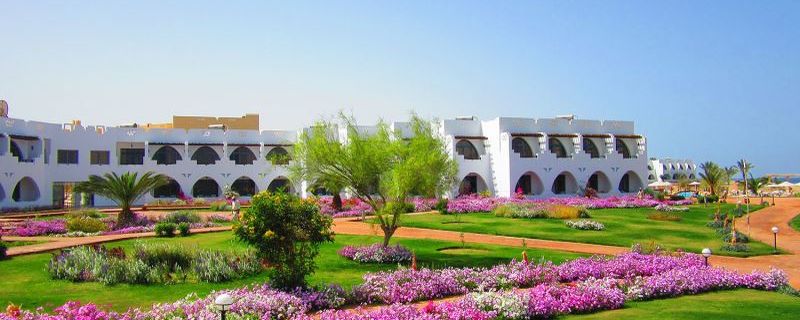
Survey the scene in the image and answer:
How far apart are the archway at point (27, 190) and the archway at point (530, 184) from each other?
31.4 meters

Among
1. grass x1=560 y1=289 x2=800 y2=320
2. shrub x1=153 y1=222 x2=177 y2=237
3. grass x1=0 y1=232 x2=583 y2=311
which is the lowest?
grass x1=560 y1=289 x2=800 y2=320

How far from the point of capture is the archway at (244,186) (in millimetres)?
48156

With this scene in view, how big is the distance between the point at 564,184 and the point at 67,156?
114 feet

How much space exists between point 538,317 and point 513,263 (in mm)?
3709

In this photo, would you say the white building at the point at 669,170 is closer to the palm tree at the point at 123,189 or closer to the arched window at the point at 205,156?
the arched window at the point at 205,156

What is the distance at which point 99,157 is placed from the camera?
43500mm

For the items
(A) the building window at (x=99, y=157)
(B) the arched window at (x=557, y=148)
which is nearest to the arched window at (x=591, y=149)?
(B) the arched window at (x=557, y=148)

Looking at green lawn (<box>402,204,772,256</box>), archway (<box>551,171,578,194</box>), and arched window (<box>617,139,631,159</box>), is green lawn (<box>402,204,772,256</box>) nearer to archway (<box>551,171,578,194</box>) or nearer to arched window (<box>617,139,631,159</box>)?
archway (<box>551,171,578,194</box>)

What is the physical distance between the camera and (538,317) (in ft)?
36.3

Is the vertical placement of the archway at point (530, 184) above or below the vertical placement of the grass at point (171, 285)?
above

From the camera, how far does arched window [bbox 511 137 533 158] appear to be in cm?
4772

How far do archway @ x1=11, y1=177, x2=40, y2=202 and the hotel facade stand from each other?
0.22 feet

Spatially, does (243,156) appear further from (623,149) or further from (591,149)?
(623,149)

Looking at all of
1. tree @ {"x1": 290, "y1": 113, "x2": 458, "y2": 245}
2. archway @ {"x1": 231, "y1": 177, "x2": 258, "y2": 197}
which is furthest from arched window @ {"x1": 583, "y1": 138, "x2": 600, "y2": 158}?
tree @ {"x1": 290, "y1": 113, "x2": 458, "y2": 245}
